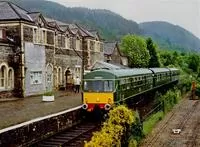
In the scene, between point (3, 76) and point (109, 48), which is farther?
point (109, 48)

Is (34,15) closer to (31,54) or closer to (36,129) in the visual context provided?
(31,54)

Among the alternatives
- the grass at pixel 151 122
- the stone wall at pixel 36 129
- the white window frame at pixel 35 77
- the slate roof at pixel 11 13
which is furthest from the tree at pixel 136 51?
the stone wall at pixel 36 129

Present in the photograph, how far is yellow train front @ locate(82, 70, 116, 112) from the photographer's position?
21.4 m

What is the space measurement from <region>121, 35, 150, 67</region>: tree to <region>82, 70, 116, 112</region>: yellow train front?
4119 centimetres

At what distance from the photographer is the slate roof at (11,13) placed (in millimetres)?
29095

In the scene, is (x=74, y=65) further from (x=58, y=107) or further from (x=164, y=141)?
(x=164, y=141)

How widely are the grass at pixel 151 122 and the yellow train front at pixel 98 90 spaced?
214 cm

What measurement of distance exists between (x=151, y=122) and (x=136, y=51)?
42962 mm

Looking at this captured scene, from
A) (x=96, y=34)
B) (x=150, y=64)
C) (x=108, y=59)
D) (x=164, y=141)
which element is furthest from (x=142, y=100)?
(x=150, y=64)

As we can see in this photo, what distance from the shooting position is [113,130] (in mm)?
13336

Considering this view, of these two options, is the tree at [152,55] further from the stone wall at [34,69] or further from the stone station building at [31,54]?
the stone wall at [34,69]

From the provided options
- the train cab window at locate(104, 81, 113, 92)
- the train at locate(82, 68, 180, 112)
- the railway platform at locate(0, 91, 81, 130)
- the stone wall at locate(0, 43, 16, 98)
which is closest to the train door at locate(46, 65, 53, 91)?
the stone wall at locate(0, 43, 16, 98)

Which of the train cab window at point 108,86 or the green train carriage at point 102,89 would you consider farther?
the train cab window at point 108,86

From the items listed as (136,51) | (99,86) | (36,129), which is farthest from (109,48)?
(36,129)
